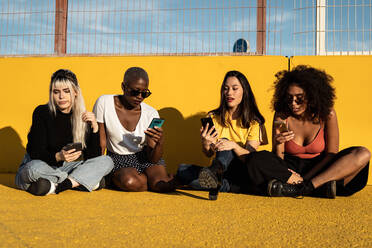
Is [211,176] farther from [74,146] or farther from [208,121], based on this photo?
[74,146]

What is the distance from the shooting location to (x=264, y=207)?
241 centimetres

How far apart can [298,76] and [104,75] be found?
2196 millimetres

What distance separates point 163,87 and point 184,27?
0.75 meters

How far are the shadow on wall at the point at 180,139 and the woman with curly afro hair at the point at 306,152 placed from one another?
995mm

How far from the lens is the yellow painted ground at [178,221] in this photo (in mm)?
1618

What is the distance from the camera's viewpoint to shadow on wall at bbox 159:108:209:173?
3828mm

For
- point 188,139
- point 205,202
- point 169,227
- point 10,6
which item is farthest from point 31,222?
point 10,6

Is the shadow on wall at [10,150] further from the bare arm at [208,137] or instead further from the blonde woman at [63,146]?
the bare arm at [208,137]

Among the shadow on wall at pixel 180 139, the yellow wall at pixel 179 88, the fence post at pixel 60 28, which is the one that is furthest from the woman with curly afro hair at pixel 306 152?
the fence post at pixel 60 28

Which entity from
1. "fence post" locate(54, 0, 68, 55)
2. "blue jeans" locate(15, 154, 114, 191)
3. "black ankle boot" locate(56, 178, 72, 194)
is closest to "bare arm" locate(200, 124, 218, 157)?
"blue jeans" locate(15, 154, 114, 191)

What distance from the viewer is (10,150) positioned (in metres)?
4.04

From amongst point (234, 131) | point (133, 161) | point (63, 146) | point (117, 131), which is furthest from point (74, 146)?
point (234, 131)

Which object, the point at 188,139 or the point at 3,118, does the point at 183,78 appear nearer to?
the point at 188,139

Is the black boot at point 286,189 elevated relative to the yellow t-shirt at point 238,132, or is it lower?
lower
